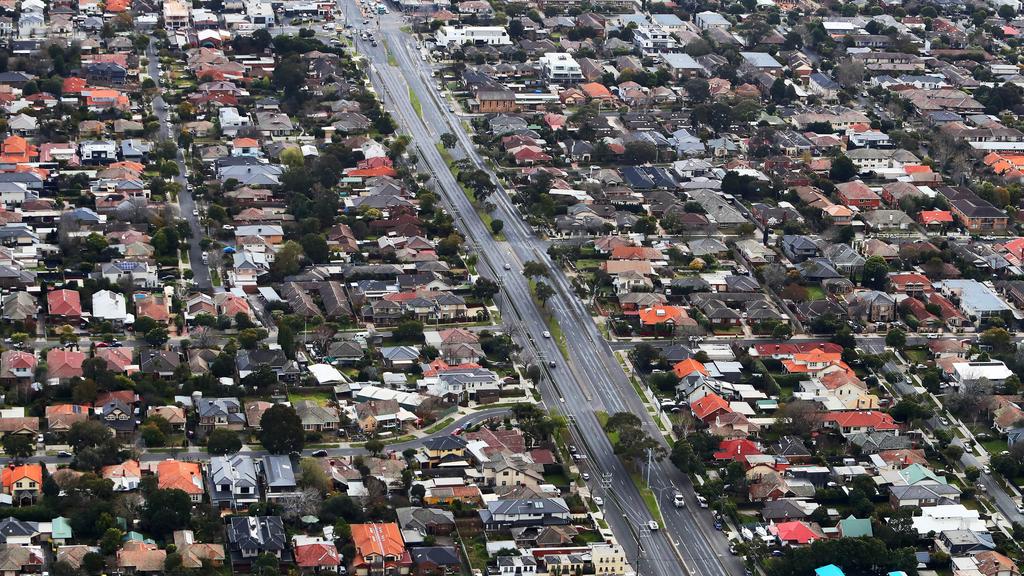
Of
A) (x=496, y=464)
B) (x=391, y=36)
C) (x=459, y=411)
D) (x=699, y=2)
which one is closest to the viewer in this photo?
(x=496, y=464)

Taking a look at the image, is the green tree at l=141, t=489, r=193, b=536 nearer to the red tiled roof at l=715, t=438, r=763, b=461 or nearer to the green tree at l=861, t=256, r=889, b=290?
the red tiled roof at l=715, t=438, r=763, b=461

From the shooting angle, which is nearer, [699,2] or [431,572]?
[431,572]

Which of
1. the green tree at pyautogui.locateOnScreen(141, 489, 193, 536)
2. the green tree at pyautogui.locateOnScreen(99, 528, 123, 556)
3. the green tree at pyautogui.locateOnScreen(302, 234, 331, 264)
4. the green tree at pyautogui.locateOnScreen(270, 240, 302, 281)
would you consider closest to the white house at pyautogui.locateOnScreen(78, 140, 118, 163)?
the green tree at pyautogui.locateOnScreen(302, 234, 331, 264)

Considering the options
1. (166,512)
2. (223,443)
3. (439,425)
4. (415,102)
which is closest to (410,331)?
(439,425)

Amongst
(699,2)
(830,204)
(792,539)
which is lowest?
(699,2)

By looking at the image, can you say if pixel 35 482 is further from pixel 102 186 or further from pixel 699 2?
pixel 699 2

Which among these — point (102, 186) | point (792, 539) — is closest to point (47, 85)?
point (102, 186)

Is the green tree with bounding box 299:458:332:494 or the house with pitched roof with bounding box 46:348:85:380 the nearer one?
the green tree with bounding box 299:458:332:494

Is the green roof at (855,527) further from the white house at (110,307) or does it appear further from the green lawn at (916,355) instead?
the white house at (110,307)
